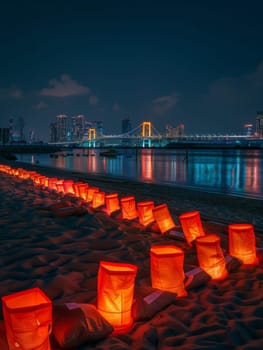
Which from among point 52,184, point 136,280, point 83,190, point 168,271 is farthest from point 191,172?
point 168,271

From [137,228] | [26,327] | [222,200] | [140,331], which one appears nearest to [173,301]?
[140,331]

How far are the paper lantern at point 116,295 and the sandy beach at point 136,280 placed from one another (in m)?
0.09

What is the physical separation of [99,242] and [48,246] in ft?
1.89

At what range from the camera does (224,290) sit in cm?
271

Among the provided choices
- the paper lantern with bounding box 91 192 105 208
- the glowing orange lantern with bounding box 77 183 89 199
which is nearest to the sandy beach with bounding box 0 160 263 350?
the paper lantern with bounding box 91 192 105 208

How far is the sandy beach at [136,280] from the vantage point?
6.66ft

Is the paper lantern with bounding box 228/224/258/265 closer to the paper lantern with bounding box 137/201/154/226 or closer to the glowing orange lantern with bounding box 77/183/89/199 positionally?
the paper lantern with bounding box 137/201/154/226

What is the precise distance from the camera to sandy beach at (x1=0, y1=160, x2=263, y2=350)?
2031 millimetres

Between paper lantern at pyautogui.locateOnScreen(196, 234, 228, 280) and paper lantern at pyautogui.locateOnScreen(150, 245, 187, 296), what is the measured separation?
413 mm

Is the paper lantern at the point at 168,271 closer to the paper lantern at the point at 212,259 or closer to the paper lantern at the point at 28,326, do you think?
the paper lantern at the point at 212,259

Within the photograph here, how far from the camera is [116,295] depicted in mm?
2109

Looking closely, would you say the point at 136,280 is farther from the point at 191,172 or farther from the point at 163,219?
the point at 191,172

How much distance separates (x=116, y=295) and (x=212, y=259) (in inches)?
43.2

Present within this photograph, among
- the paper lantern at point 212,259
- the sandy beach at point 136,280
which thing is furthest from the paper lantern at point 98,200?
the paper lantern at point 212,259
